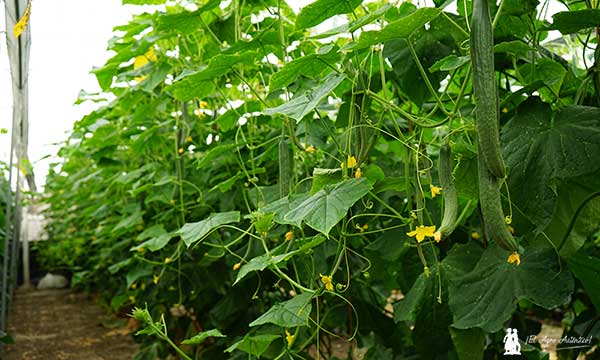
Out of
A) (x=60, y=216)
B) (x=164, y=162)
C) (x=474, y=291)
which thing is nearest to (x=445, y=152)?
(x=474, y=291)

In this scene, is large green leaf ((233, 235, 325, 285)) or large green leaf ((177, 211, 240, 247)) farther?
large green leaf ((177, 211, 240, 247))

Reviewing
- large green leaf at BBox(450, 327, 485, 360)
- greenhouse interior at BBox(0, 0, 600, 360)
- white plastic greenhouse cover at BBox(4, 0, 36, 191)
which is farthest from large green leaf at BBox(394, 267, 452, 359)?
white plastic greenhouse cover at BBox(4, 0, 36, 191)

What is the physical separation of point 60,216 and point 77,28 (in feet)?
8.21

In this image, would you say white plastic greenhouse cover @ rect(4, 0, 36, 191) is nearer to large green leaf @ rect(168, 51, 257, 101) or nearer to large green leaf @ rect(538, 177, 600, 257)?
large green leaf @ rect(168, 51, 257, 101)

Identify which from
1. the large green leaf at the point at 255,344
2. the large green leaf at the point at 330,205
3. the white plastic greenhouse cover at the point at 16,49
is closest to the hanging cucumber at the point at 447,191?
the large green leaf at the point at 330,205

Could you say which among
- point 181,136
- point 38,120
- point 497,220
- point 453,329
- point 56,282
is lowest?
point 56,282

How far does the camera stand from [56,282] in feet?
26.3

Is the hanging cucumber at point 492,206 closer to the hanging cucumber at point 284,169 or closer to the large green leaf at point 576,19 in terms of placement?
the large green leaf at point 576,19

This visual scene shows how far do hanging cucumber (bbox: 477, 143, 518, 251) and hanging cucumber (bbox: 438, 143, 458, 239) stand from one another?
0.09m

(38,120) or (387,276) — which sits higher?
(38,120)

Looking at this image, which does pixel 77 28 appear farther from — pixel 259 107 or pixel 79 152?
pixel 259 107

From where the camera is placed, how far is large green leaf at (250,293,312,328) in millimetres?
1149

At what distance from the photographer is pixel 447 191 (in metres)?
0.92

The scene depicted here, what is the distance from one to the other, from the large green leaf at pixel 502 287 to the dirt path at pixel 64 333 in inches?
122
